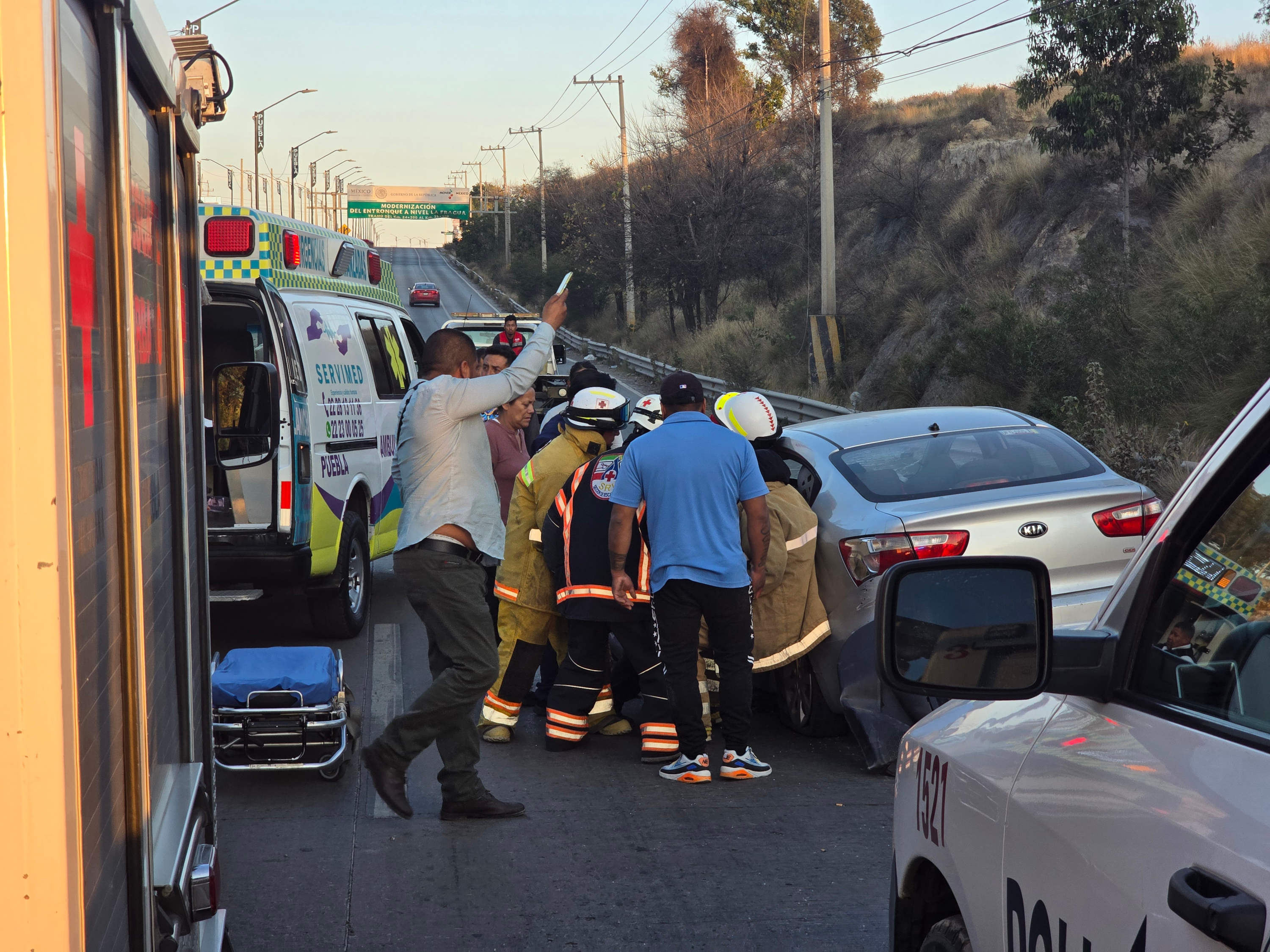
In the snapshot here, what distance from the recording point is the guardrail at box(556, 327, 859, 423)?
61.2 ft

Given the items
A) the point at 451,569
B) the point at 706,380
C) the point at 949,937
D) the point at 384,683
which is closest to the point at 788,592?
the point at 451,569

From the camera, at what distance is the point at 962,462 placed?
635 cm

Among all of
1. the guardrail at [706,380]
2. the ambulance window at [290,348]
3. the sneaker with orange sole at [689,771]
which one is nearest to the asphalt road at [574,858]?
the sneaker with orange sole at [689,771]

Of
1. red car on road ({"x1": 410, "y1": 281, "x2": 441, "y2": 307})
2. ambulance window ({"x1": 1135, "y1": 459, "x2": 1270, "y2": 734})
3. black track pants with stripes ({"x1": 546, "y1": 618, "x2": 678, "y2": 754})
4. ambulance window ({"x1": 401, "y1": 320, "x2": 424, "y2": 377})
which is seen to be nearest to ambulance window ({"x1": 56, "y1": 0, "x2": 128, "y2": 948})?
ambulance window ({"x1": 1135, "y1": 459, "x2": 1270, "y2": 734})

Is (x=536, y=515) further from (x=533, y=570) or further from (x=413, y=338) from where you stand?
(x=413, y=338)

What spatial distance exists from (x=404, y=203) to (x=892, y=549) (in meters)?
72.1

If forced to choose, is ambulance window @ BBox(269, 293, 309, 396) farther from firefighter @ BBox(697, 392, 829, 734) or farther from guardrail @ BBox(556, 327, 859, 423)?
firefighter @ BBox(697, 392, 829, 734)

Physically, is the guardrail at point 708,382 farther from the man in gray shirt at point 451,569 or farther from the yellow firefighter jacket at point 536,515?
the man in gray shirt at point 451,569

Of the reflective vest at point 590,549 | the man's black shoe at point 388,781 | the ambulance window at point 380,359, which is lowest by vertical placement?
the man's black shoe at point 388,781

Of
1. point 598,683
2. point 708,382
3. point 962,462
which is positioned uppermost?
point 708,382

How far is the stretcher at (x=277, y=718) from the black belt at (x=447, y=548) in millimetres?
905

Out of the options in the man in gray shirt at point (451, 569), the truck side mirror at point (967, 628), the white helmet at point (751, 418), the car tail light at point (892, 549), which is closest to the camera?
the truck side mirror at point (967, 628)

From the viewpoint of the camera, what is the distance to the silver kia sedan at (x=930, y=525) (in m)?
5.73

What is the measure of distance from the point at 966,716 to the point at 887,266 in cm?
2977
